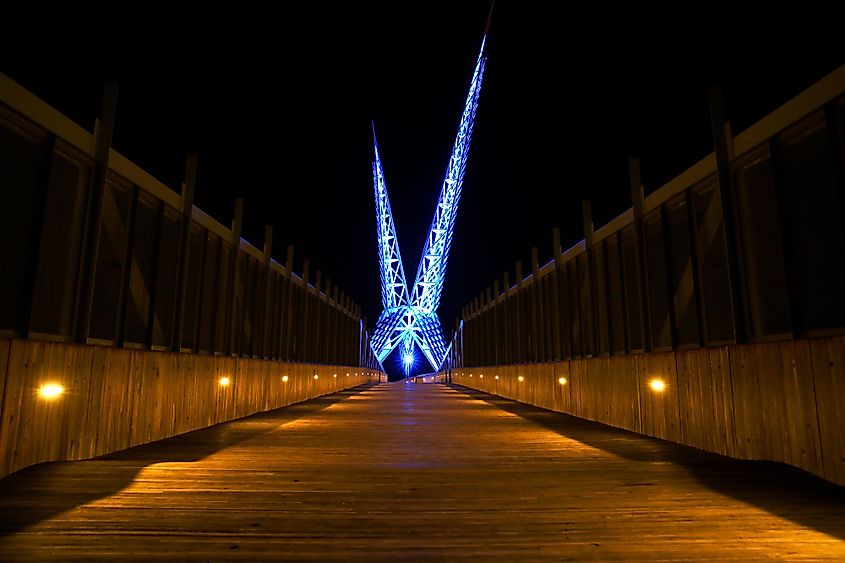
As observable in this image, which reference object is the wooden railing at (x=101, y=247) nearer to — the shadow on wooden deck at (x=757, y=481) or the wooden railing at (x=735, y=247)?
the shadow on wooden deck at (x=757, y=481)

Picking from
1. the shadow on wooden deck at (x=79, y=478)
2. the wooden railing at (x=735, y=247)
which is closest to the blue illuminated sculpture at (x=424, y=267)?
the wooden railing at (x=735, y=247)

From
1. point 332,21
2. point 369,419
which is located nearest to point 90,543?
point 369,419

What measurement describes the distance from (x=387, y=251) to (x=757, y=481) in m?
40.8

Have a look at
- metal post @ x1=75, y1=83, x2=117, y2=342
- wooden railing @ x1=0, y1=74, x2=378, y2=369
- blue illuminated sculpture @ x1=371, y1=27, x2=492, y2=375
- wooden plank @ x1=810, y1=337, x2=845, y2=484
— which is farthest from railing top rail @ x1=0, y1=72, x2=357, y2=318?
blue illuminated sculpture @ x1=371, y1=27, x2=492, y2=375

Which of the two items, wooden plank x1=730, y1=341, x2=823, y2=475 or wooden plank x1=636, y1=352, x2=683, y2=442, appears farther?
wooden plank x1=636, y1=352, x2=683, y2=442

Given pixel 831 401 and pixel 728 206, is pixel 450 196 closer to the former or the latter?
pixel 728 206

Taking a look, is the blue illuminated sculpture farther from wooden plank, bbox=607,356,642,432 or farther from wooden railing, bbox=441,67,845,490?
wooden plank, bbox=607,356,642,432

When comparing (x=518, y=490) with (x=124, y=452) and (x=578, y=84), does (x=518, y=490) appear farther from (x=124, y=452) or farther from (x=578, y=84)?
(x=578, y=84)

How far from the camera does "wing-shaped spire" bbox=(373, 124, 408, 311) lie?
43.8m

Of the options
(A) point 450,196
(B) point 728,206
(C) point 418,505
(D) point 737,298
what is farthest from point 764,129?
(A) point 450,196

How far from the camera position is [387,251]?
1766 inches

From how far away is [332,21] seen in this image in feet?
71.3

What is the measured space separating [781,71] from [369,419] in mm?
8862

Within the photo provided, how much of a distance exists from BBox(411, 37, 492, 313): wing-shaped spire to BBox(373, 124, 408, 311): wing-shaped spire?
111 inches
